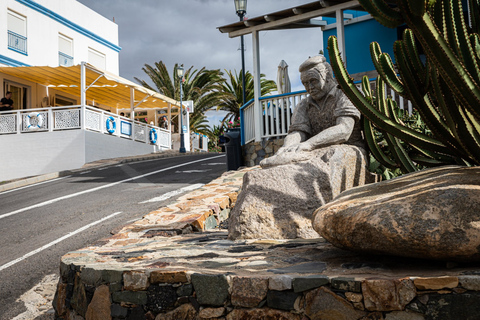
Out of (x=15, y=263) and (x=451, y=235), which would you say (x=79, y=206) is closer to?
(x=15, y=263)

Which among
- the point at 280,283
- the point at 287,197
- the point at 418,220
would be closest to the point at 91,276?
the point at 280,283

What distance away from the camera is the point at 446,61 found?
2904 mm

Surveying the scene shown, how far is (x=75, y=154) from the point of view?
17.9 metres

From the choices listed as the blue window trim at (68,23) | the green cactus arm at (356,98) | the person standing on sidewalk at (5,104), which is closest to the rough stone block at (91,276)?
the green cactus arm at (356,98)

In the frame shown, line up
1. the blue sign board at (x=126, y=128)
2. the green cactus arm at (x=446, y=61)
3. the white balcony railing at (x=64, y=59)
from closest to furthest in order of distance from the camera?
1. the green cactus arm at (x=446, y=61)
2. the blue sign board at (x=126, y=128)
3. the white balcony railing at (x=64, y=59)

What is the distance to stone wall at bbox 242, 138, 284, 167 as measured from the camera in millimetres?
11050

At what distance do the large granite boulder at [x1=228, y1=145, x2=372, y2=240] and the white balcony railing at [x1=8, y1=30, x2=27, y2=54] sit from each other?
63.3 ft

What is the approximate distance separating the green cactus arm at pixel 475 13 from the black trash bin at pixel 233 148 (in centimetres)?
778

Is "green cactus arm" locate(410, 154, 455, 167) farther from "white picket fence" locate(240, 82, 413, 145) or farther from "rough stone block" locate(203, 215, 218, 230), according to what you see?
"white picket fence" locate(240, 82, 413, 145)

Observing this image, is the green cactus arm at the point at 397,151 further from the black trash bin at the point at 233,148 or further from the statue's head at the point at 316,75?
the black trash bin at the point at 233,148

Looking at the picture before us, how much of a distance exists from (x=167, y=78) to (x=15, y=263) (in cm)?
2825

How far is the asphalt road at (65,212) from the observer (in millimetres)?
5230

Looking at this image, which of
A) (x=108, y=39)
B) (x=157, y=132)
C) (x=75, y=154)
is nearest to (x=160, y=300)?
(x=75, y=154)

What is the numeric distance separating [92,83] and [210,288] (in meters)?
16.9
